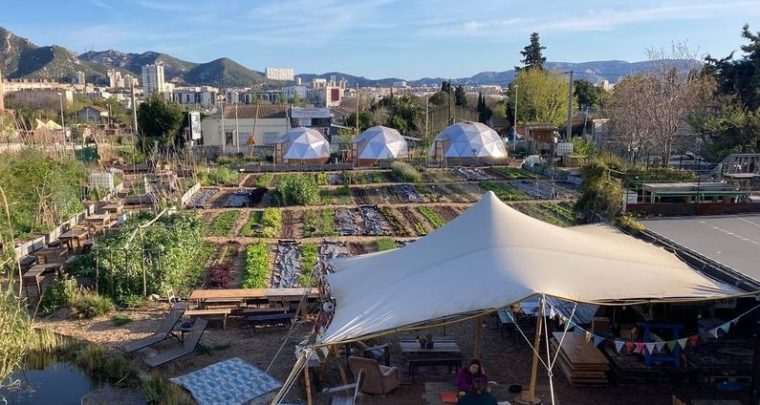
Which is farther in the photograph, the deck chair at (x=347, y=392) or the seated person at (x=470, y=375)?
the deck chair at (x=347, y=392)

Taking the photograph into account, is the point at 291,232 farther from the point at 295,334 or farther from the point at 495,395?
the point at 495,395

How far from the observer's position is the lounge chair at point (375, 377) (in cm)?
790

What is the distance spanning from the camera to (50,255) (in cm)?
1438

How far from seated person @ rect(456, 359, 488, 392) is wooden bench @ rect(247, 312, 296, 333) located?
4508 mm

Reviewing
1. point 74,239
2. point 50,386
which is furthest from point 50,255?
point 50,386

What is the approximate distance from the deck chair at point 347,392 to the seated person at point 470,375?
1316mm

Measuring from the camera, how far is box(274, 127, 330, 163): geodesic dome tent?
3759cm

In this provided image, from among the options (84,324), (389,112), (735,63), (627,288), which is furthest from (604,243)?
(389,112)

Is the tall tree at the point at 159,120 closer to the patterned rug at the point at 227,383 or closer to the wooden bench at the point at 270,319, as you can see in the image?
the wooden bench at the point at 270,319

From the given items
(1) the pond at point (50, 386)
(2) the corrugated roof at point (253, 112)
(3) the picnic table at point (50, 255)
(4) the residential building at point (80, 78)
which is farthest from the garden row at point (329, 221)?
(4) the residential building at point (80, 78)

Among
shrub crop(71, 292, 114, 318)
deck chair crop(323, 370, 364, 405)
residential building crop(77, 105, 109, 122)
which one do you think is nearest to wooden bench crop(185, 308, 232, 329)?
shrub crop(71, 292, 114, 318)

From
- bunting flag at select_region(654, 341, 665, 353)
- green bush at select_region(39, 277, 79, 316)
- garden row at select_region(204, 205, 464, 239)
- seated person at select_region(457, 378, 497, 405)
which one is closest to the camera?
seated person at select_region(457, 378, 497, 405)

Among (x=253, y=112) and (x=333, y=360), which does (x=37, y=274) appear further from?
(x=253, y=112)

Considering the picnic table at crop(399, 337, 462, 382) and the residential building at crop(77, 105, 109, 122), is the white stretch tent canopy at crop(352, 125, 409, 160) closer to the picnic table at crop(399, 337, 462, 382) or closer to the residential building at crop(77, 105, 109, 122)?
the picnic table at crop(399, 337, 462, 382)
